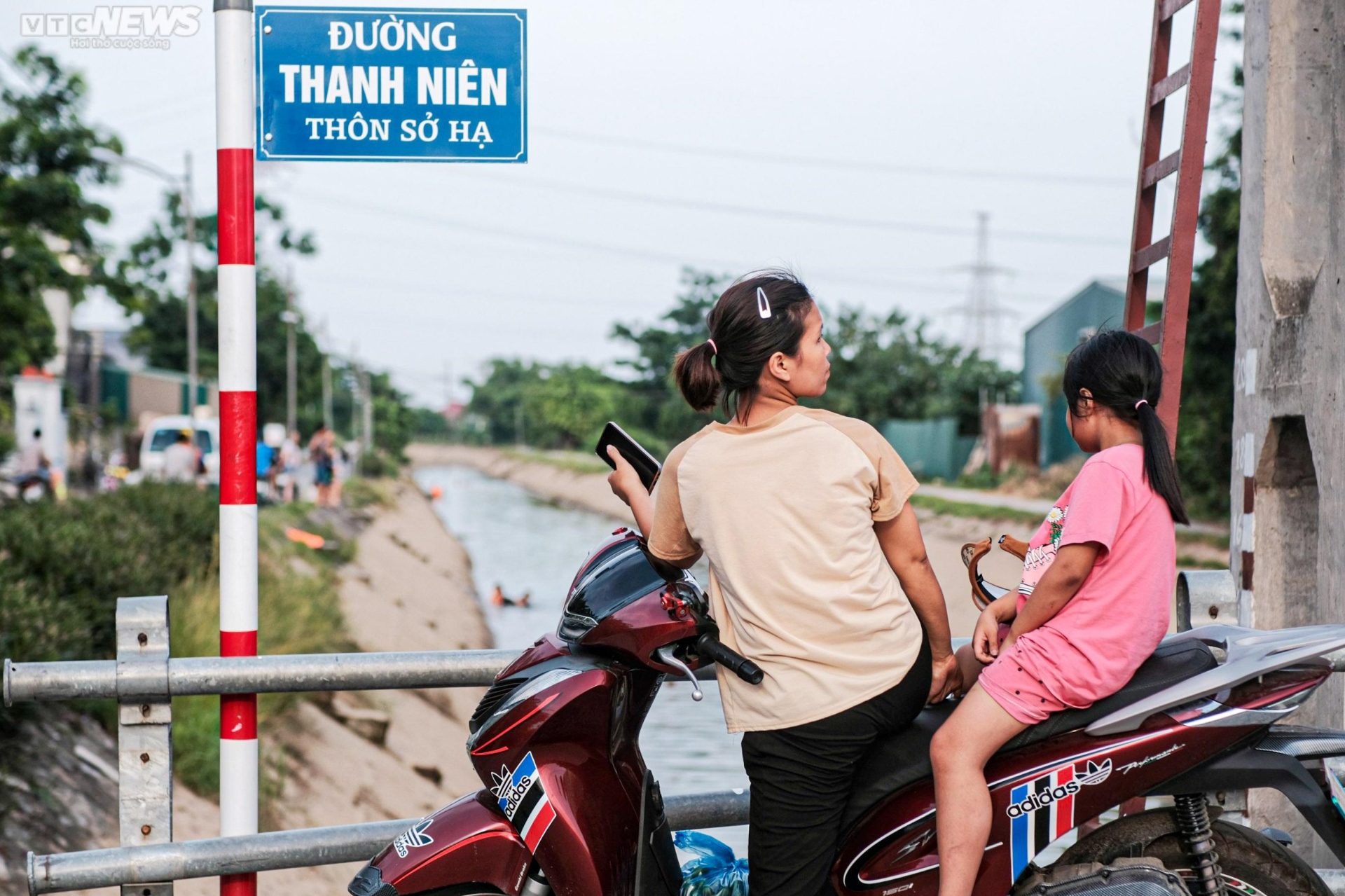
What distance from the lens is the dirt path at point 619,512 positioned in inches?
783

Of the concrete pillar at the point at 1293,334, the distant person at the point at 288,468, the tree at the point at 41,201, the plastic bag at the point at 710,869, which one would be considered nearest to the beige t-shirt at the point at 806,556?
the plastic bag at the point at 710,869

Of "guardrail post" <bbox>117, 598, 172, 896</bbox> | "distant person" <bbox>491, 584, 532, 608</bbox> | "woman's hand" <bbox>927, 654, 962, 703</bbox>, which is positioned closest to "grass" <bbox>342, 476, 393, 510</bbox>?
"distant person" <bbox>491, 584, 532, 608</bbox>

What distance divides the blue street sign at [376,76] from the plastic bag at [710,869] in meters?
1.66

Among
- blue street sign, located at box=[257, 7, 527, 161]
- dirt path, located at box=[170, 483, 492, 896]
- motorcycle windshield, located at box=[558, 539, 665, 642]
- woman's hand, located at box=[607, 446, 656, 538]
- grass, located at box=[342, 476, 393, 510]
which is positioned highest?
blue street sign, located at box=[257, 7, 527, 161]

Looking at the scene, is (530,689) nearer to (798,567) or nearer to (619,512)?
(798,567)

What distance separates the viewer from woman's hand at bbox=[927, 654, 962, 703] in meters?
2.45

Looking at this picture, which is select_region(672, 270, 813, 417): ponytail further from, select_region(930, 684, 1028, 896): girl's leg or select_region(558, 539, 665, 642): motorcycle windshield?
select_region(930, 684, 1028, 896): girl's leg

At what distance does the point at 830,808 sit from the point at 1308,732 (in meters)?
0.92

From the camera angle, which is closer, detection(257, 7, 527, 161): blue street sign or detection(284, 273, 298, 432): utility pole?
detection(257, 7, 527, 161): blue street sign

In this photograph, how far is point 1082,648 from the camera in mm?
2316

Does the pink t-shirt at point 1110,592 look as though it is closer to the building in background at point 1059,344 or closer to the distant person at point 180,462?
the distant person at point 180,462

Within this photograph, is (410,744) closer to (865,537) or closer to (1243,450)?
(1243,450)

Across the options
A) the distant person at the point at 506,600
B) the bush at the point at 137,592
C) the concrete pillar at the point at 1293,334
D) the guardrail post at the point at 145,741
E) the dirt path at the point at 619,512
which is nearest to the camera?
the guardrail post at the point at 145,741

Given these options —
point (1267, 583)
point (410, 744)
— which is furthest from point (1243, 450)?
point (410, 744)
